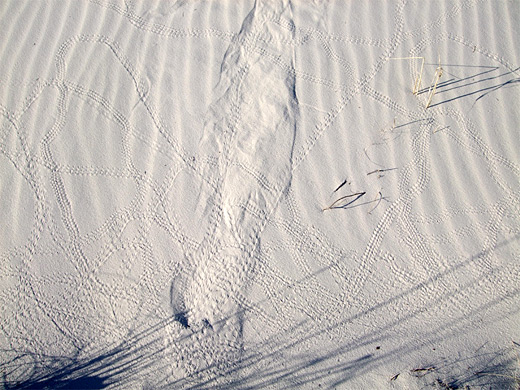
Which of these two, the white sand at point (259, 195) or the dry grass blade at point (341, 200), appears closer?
the white sand at point (259, 195)

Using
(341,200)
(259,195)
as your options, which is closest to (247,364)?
(259,195)

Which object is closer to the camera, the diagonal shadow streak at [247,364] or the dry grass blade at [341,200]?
the diagonal shadow streak at [247,364]

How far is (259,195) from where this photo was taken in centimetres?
267

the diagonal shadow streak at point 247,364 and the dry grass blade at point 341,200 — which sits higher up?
the dry grass blade at point 341,200

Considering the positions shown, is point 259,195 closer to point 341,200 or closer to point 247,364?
point 341,200

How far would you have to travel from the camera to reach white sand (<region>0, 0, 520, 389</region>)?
2367 mm

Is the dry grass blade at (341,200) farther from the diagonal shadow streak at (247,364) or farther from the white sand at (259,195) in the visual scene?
the diagonal shadow streak at (247,364)

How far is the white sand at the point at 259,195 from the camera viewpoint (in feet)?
7.77

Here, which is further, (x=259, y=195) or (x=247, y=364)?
(x=259, y=195)

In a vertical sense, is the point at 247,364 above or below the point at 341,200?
below

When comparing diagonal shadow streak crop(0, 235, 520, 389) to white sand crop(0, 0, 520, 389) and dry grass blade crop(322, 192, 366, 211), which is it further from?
dry grass blade crop(322, 192, 366, 211)

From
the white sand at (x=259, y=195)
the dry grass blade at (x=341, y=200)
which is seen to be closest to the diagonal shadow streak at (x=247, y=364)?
the white sand at (x=259, y=195)

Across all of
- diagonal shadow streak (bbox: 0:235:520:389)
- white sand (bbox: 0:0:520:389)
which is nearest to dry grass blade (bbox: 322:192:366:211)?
white sand (bbox: 0:0:520:389)

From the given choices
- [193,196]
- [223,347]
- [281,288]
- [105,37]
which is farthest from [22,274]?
[105,37]
